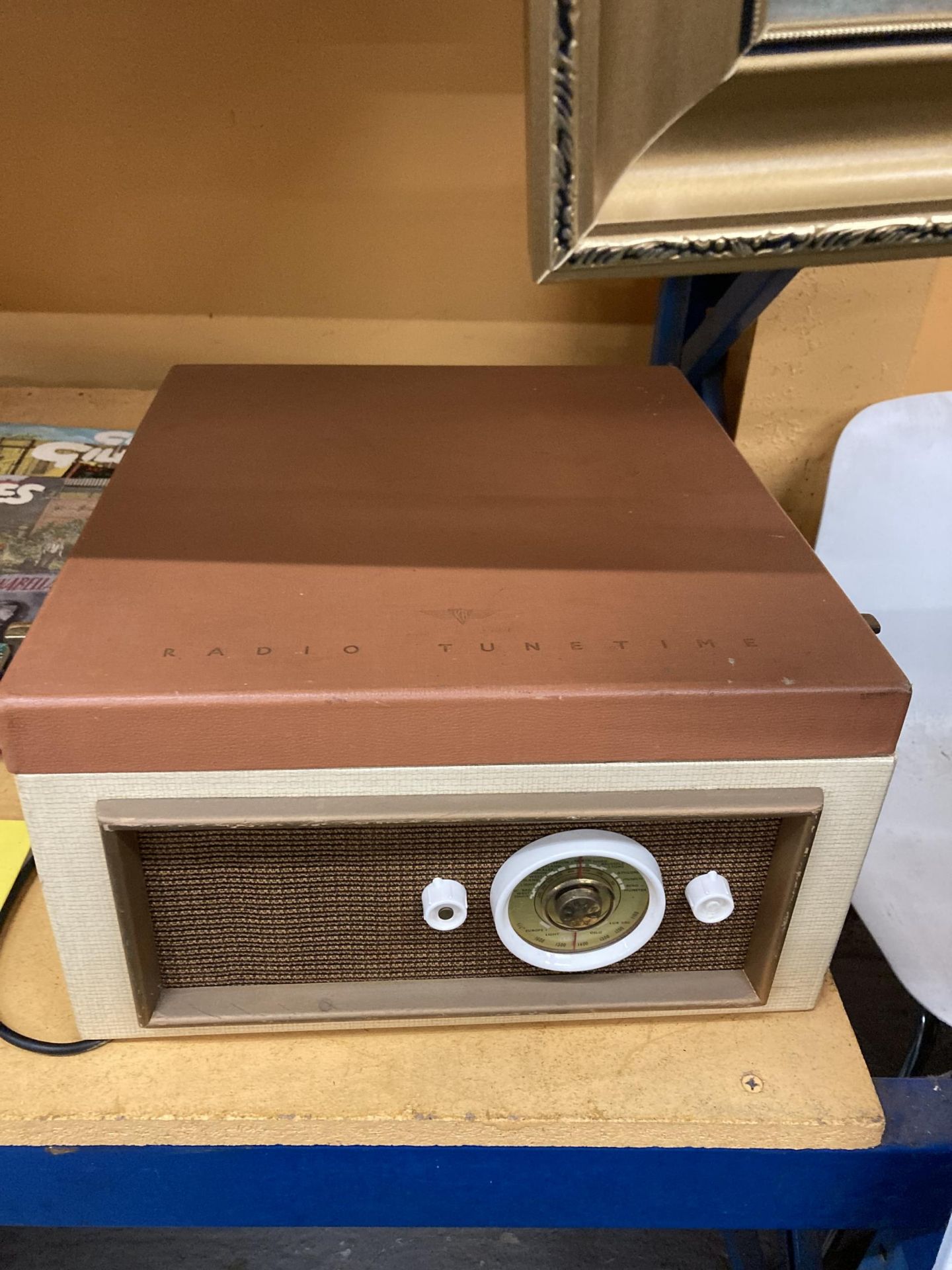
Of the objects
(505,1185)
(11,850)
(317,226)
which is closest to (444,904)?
(505,1185)

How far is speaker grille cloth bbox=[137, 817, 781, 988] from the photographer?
0.49 meters

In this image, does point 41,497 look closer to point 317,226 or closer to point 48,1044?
point 317,226

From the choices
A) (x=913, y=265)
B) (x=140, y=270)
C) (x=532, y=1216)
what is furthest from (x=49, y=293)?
(x=532, y=1216)

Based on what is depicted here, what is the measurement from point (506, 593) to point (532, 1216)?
361 millimetres

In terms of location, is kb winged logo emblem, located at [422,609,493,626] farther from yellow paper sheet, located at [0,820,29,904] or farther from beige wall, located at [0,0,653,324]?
beige wall, located at [0,0,653,324]

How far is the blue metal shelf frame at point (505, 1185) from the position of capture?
20.8 inches

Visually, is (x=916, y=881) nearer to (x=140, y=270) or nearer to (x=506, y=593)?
(x=506, y=593)

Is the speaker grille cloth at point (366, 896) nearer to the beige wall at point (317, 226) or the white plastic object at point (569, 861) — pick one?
the white plastic object at point (569, 861)

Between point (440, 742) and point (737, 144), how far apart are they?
28cm

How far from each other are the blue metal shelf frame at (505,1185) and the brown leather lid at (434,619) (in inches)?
9.3

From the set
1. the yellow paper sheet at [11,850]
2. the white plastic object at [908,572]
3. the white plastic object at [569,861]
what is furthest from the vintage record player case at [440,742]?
the white plastic object at [908,572]

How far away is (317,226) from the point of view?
94 centimetres

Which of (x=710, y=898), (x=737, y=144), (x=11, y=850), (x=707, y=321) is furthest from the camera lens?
(x=707, y=321)

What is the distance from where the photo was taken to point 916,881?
2.69 feet
